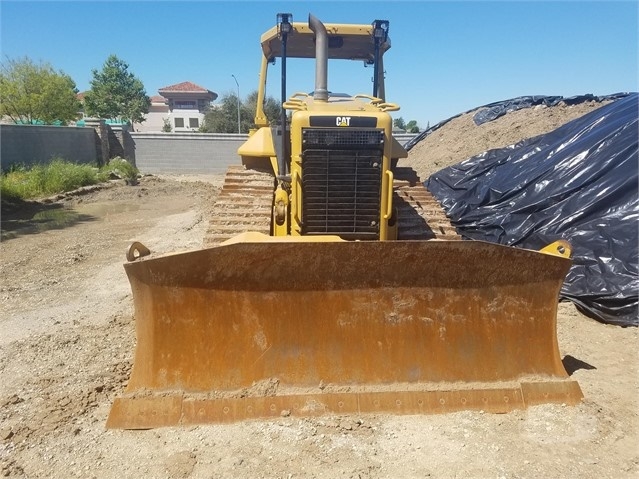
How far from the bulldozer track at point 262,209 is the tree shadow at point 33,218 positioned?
6.39 meters

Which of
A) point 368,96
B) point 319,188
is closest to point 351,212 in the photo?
point 319,188

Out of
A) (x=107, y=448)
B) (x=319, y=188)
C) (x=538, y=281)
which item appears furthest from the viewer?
(x=319, y=188)

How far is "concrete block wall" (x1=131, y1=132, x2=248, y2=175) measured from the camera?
23.6m

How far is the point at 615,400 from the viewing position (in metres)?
3.55

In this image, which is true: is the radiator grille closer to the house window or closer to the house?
the house

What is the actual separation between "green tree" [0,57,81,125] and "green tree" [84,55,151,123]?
12.6 metres

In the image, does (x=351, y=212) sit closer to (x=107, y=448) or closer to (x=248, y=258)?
(x=248, y=258)

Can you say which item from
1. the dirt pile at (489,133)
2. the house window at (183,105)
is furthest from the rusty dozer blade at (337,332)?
the house window at (183,105)

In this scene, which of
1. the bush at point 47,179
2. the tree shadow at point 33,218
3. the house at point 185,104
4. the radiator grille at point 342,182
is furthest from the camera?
the house at point 185,104

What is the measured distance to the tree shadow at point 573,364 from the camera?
13.3 ft

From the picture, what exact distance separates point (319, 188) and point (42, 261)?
17.8 ft

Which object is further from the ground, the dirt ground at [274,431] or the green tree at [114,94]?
the green tree at [114,94]

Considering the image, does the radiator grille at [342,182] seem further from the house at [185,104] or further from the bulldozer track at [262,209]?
the house at [185,104]

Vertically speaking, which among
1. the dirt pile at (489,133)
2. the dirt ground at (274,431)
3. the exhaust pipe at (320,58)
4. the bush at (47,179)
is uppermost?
the exhaust pipe at (320,58)
